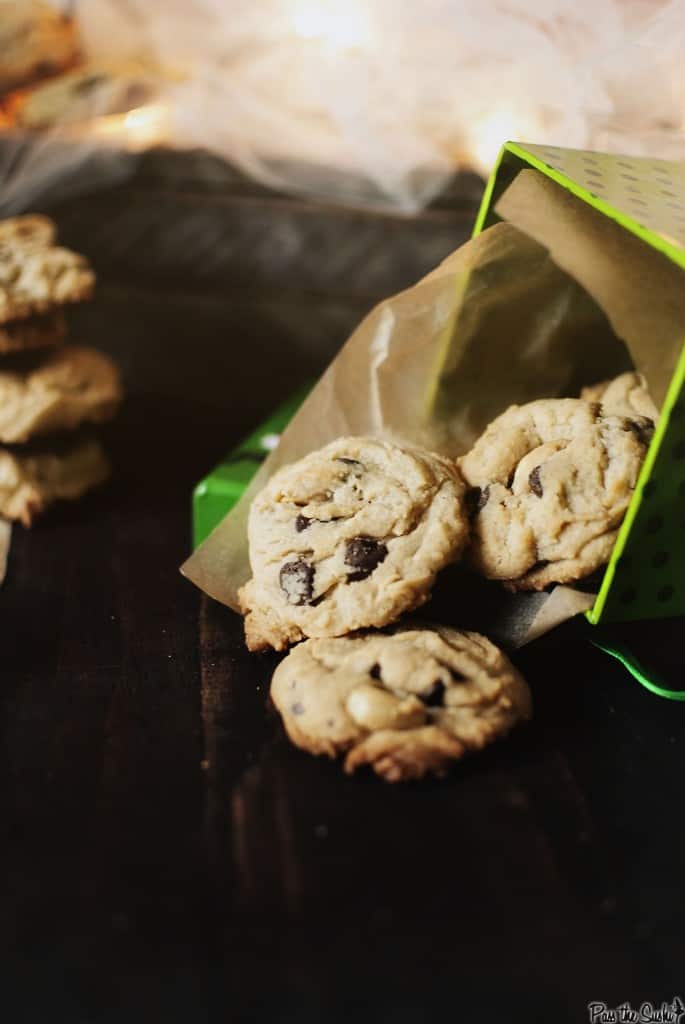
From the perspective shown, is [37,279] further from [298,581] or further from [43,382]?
[298,581]

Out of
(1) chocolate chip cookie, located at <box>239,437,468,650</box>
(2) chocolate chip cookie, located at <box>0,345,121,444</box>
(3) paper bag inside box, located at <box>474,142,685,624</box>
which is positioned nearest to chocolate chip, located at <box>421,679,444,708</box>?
(1) chocolate chip cookie, located at <box>239,437,468,650</box>

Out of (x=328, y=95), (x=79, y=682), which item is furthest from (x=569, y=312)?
(x=79, y=682)

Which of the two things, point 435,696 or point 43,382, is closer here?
point 435,696

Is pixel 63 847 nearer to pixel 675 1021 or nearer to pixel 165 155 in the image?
pixel 675 1021

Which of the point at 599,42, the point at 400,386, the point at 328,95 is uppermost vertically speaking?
the point at 599,42

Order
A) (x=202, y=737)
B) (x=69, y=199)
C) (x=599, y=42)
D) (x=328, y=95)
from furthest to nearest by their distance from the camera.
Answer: (x=69, y=199) → (x=328, y=95) → (x=599, y=42) → (x=202, y=737)

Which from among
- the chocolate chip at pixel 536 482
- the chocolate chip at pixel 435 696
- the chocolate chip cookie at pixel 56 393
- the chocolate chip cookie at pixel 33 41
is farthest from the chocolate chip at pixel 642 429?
the chocolate chip cookie at pixel 33 41

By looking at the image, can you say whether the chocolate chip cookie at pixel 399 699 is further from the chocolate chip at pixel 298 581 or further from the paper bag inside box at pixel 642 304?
the paper bag inside box at pixel 642 304

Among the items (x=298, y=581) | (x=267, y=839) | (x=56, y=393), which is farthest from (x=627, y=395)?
(x=56, y=393)
